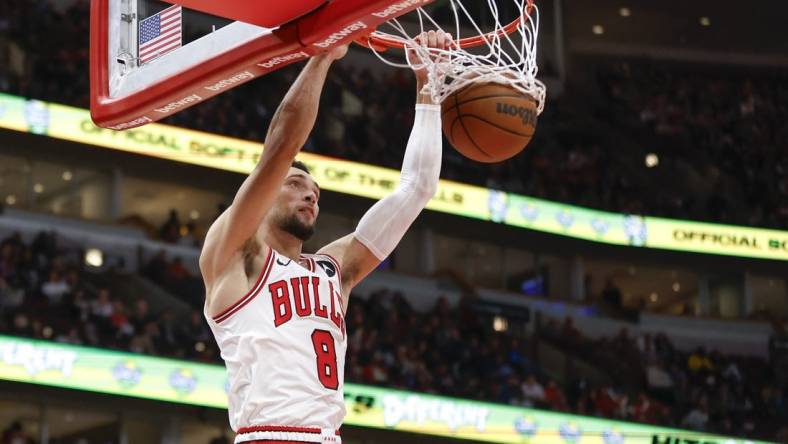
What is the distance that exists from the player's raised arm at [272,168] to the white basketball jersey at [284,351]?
0.65 ft

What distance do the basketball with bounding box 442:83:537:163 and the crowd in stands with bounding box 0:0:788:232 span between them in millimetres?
16170

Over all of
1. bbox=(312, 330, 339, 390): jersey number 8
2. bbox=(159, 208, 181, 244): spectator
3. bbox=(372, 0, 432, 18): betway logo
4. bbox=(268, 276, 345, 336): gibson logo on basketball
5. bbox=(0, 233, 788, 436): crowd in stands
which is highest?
bbox=(159, 208, 181, 244): spectator

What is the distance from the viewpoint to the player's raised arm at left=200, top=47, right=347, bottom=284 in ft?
15.1

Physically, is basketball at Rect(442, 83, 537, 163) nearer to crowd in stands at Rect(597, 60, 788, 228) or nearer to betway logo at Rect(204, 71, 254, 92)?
betway logo at Rect(204, 71, 254, 92)

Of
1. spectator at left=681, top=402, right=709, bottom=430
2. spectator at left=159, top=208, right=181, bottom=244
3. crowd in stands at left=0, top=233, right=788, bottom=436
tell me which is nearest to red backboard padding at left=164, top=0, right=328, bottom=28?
crowd in stands at left=0, top=233, right=788, bottom=436

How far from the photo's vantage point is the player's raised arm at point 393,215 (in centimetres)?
526

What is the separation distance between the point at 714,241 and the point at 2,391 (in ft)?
50.7

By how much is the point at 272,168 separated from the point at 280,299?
498 millimetres

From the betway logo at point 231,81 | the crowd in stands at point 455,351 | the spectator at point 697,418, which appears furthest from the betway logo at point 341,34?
the spectator at point 697,418

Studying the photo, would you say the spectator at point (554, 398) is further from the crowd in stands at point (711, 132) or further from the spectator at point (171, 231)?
the crowd in stands at point (711, 132)

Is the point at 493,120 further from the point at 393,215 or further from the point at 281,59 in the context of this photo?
the point at 281,59

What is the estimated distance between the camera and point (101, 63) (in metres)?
5.45

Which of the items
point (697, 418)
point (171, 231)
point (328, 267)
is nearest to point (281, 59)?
point (328, 267)

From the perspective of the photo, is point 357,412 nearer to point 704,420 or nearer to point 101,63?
point 704,420
